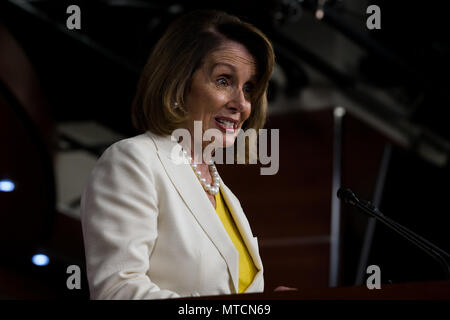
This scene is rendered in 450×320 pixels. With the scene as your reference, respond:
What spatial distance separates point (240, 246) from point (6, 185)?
2450 mm

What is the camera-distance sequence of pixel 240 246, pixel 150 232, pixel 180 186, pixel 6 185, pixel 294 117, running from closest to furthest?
pixel 150 232 → pixel 180 186 → pixel 240 246 → pixel 6 185 → pixel 294 117

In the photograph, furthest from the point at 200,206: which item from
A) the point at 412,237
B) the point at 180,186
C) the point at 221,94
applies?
the point at 412,237

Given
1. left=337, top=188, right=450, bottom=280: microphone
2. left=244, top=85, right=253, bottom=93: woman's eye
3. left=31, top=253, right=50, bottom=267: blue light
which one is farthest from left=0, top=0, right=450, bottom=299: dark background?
left=337, top=188, right=450, bottom=280: microphone

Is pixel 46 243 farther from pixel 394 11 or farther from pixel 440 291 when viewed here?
pixel 440 291

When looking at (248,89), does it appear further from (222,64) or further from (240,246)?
(240,246)

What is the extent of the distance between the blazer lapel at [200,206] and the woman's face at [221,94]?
0.14 m

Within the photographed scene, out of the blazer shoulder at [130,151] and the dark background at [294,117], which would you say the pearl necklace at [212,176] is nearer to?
the blazer shoulder at [130,151]

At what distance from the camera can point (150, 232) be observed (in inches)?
51.0

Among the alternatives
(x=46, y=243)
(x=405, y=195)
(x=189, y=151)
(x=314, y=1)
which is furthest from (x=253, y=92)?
(x=405, y=195)

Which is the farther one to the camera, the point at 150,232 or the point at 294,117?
the point at 294,117

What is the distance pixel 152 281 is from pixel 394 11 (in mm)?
2884

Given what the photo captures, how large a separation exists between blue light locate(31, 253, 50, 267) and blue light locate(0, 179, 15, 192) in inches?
15.4

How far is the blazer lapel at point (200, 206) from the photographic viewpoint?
1377mm
